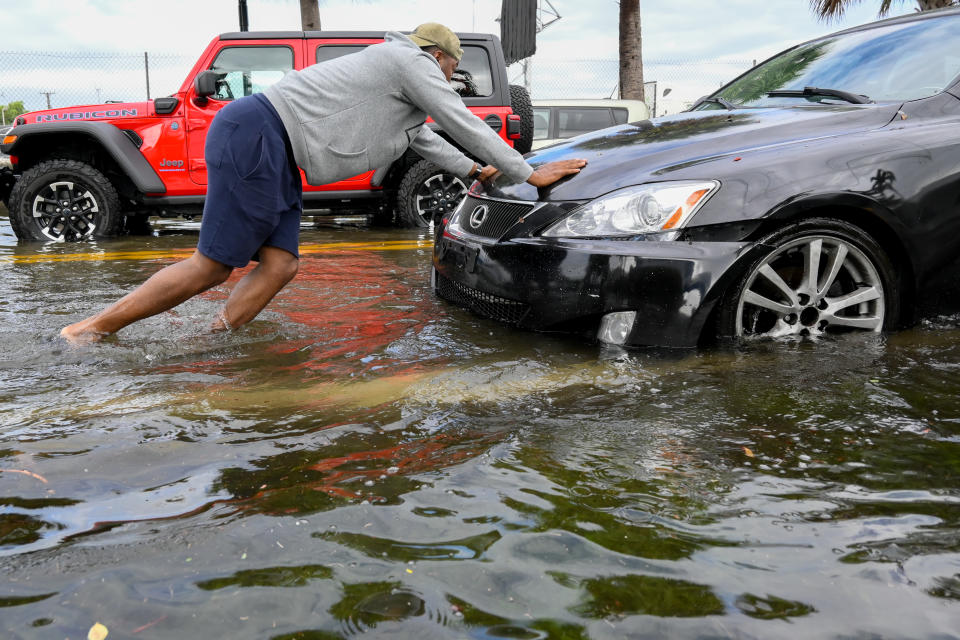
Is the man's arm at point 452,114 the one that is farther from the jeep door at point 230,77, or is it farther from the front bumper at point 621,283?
the jeep door at point 230,77

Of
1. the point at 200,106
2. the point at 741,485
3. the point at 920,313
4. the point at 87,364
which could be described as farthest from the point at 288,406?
the point at 200,106

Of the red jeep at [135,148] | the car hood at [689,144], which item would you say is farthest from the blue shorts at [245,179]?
the red jeep at [135,148]

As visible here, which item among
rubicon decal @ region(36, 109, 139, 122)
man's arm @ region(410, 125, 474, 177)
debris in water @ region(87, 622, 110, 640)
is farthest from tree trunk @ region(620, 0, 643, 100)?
debris in water @ region(87, 622, 110, 640)

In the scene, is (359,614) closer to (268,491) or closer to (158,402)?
(268,491)

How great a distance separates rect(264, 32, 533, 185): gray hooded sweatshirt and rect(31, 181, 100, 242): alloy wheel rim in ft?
17.2

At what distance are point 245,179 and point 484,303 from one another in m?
1.20

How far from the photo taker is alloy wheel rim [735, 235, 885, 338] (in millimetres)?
3260

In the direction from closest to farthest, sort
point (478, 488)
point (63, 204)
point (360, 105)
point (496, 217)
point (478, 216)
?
1. point (478, 488)
2. point (360, 105)
3. point (496, 217)
4. point (478, 216)
5. point (63, 204)

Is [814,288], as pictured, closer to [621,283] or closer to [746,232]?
[746,232]

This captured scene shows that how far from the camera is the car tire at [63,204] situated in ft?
24.4

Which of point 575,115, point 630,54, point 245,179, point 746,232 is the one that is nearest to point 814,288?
point 746,232

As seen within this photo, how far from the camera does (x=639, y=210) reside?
10.6ft

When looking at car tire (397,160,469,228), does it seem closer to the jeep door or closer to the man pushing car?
the jeep door

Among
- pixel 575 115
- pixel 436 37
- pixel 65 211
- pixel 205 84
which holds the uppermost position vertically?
pixel 575 115
